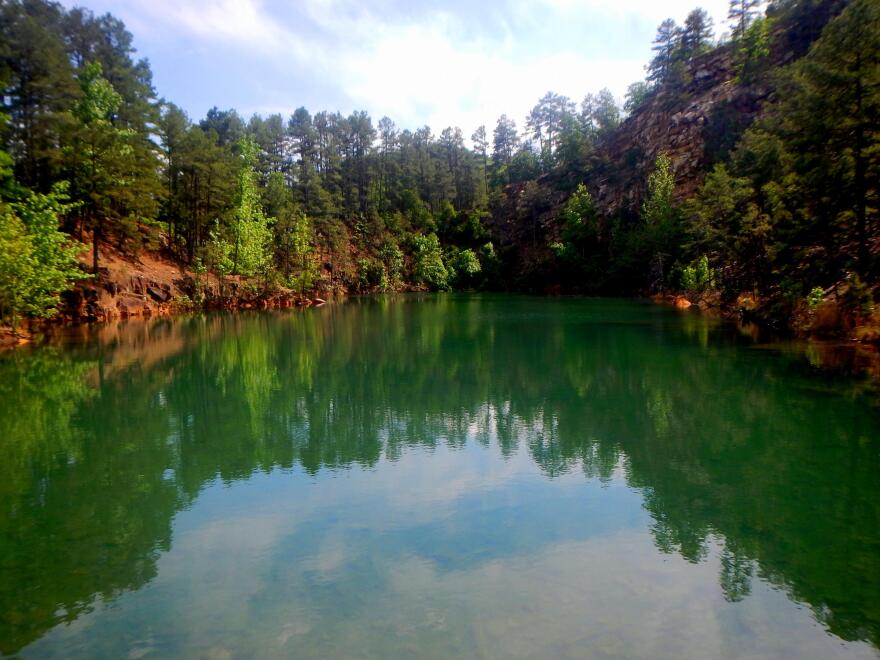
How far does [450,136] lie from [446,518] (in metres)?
97.5

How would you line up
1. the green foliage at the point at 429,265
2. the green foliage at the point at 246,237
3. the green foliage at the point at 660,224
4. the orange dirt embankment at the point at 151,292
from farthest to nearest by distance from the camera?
the green foliage at the point at 429,265 → the green foliage at the point at 660,224 → the green foliage at the point at 246,237 → the orange dirt embankment at the point at 151,292

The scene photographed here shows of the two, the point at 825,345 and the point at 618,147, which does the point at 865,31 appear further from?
the point at 618,147

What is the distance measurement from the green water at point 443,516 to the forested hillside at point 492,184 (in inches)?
353

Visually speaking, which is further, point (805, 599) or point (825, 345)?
point (825, 345)

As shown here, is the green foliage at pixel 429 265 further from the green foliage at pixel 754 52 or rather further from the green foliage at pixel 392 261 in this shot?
the green foliage at pixel 754 52

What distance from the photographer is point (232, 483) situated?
9242mm

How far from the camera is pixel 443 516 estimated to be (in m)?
7.77

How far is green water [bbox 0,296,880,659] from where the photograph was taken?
5.23 meters

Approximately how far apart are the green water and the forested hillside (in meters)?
8.97

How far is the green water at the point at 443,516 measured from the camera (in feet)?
17.2

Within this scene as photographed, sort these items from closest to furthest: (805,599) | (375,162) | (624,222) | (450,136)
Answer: (805,599)
(624,222)
(375,162)
(450,136)

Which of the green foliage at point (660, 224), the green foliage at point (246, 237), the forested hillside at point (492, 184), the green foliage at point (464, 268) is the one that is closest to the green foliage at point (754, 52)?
the forested hillside at point (492, 184)

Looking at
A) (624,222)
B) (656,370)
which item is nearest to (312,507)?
(656,370)

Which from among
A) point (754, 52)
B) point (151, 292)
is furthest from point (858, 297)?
point (754, 52)
